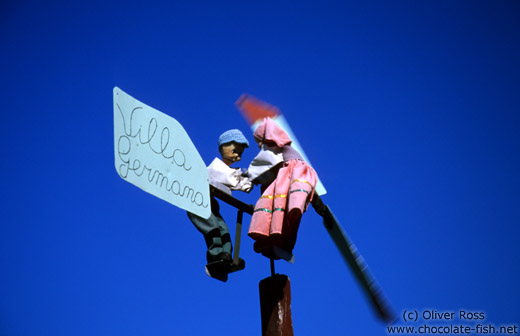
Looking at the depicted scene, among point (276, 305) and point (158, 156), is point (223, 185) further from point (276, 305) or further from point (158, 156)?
point (276, 305)

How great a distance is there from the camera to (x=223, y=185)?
10.1 ft

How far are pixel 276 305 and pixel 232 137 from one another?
43.2 inches

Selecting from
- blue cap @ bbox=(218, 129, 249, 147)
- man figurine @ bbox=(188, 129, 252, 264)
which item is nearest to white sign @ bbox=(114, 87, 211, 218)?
man figurine @ bbox=(188, 129, 252, 264)

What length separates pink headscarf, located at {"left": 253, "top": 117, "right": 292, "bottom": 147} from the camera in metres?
3.15

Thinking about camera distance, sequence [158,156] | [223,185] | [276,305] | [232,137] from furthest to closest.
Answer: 1. [232,137]
2. [223,185]
3. [276,305]
4. [158,156]

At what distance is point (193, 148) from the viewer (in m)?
2.72

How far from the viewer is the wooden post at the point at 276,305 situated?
2768 mm

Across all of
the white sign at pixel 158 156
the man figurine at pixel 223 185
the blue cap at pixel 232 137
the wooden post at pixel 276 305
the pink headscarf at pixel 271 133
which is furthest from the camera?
the blue cap at pixel 232 137

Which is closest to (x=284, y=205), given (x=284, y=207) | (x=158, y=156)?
(x=284, y=207)

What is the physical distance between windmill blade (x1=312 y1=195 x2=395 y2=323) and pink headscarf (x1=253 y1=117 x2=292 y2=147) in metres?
0.39

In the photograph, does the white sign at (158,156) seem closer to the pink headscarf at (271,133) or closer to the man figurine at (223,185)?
the man figurine at (223,185)

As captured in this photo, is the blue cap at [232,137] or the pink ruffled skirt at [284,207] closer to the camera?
the pink ruffled skirt at [284,207]

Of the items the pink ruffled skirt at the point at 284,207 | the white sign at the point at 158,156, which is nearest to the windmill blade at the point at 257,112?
the pink ruffled skirt at the point at 284,207

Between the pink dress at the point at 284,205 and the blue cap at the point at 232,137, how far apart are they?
379mm
